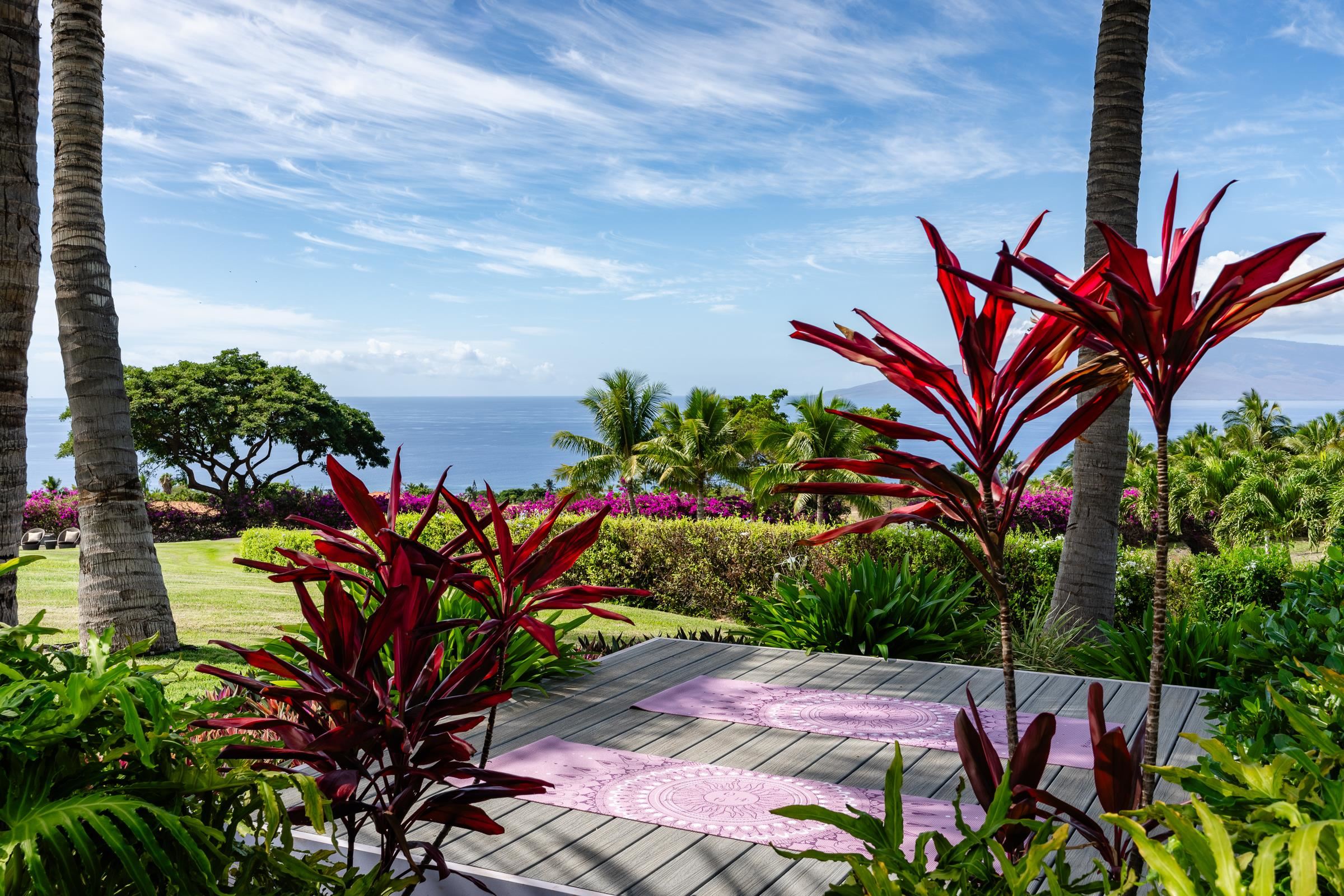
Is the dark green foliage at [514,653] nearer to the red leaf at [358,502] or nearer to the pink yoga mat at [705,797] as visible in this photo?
the pink yoga mat at [705,797]

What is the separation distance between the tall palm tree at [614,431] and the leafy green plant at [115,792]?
65.6 feet

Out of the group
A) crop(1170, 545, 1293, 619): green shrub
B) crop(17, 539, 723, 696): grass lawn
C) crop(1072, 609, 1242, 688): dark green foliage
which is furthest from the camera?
crop(1170, 545, 1293, 619): green shrub

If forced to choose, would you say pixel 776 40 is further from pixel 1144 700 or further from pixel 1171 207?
pixel 1171 207

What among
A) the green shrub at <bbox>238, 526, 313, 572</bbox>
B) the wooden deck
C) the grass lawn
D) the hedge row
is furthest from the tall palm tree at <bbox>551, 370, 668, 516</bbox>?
the wooden deck

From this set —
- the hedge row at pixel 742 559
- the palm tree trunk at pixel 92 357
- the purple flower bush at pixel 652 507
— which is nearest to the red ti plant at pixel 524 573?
the palm tree trunk at pixel 92 357

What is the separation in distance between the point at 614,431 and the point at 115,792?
20.8 m

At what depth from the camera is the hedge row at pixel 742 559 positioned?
8336mm

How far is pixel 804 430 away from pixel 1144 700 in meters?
11.3

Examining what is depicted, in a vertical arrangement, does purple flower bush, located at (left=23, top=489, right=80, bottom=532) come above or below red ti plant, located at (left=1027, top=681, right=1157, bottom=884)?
below

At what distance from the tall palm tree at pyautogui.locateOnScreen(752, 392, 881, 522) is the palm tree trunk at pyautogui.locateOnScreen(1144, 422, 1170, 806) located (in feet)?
40.5

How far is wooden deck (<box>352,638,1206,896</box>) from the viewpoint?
2.60m

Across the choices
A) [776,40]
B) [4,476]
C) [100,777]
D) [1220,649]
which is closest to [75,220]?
[4,476]

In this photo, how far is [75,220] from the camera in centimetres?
638

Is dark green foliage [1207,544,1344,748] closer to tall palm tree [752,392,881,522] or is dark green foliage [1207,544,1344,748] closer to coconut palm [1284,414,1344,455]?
tall palm tree [752,392,881,522]
